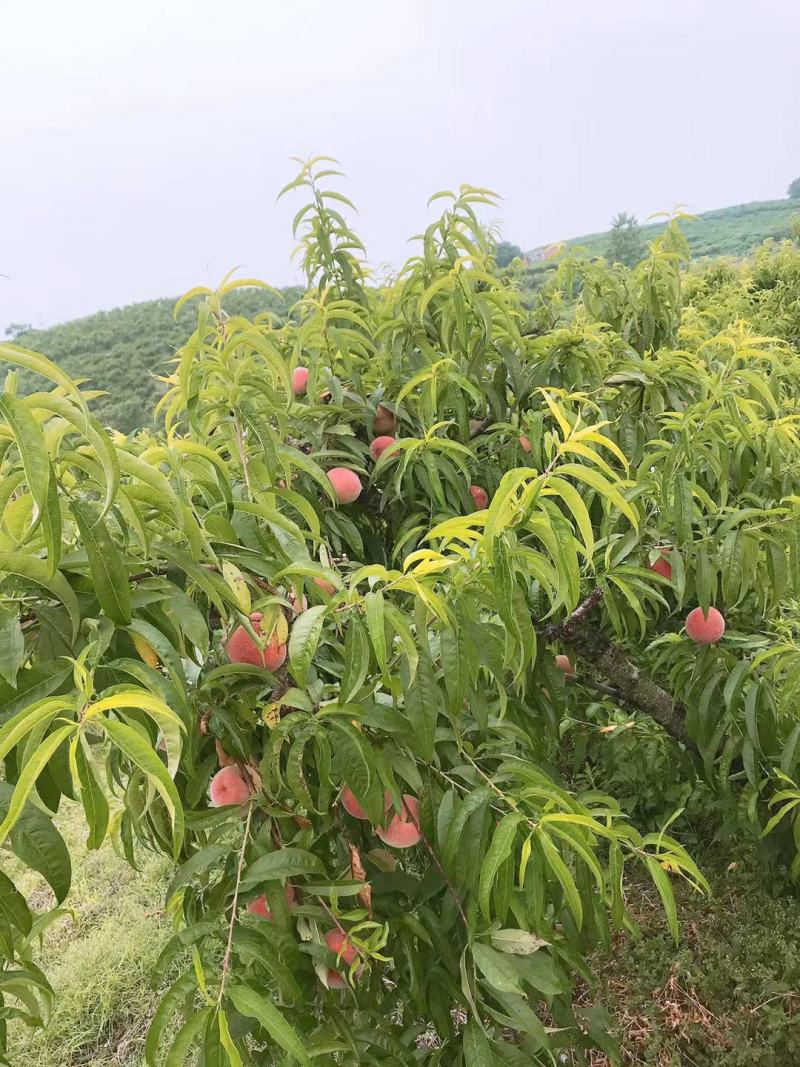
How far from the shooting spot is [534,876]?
30.4 inches

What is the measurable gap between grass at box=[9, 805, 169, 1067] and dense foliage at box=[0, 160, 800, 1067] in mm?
1454

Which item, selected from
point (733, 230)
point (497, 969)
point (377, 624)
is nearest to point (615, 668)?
point (497, 969)

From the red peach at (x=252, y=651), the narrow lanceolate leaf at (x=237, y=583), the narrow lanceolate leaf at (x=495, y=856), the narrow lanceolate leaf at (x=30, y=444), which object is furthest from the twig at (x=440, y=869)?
the narrow lanceolate leaf at (x=30, y=444)

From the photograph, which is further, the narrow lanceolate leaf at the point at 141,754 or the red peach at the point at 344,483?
the red peach at the point at 344,483

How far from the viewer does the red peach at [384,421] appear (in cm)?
151

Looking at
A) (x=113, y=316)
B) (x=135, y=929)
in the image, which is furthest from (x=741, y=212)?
(x=135, y=929)

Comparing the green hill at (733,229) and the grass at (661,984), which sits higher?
the green hill at (733,229)

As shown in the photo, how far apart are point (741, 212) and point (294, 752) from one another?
686 inches

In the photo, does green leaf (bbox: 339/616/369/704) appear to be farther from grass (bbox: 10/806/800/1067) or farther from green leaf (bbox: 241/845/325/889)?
grass (bbox: 10/806/800/1067)

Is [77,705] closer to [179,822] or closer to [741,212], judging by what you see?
[179,822]

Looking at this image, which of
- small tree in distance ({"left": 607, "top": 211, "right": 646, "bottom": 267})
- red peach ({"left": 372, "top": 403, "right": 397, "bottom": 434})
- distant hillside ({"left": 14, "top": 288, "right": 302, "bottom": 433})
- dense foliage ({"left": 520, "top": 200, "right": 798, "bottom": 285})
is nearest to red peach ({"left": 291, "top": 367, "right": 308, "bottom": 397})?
red peach ({"left": 372, "top": 403, "right": 397, "bottom": 434})

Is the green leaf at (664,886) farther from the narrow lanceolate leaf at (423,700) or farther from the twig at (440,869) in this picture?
the narrow lanceolate leaf at (423,700)

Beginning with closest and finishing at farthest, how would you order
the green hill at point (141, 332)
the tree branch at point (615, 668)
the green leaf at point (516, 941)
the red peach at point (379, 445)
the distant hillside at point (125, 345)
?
the green leaf at point (516, 941) → the tree branch at point (615, 668) → the red peach at point (379, 445) → the distant hillside at point (125, 345) → the green hill at point (141, 332)

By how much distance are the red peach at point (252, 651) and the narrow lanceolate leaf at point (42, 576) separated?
0.22 meters
